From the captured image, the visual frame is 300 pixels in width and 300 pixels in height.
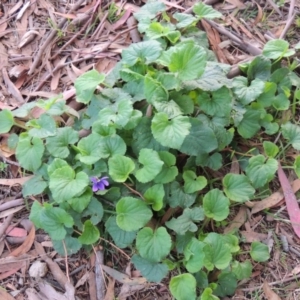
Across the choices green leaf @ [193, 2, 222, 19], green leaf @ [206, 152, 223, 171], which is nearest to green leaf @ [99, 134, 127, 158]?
green leaf @ [206, 152, 223, 171]

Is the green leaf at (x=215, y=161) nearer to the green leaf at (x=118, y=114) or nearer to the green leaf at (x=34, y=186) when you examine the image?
the green leaf at (x=118, y=114)

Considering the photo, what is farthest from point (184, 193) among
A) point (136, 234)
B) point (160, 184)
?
point (136, 234)

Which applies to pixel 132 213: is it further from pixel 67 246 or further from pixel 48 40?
pixel 48 40

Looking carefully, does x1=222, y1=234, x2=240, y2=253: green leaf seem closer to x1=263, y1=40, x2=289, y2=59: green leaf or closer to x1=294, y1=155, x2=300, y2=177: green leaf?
x1=294, y1=155, x2=300, y2=177: green leaf

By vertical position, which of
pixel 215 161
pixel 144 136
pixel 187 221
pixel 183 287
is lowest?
pixel 183 287

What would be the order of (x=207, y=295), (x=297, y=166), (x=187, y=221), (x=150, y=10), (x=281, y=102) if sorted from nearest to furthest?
(x=207, y=295) < (x=187, y=221) < (x=297, y=166) < (x=281, y=102) < (x=150, y=10)

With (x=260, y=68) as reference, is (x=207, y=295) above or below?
below

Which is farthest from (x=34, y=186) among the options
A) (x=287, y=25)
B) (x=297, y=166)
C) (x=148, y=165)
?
(x=287, y=25)
